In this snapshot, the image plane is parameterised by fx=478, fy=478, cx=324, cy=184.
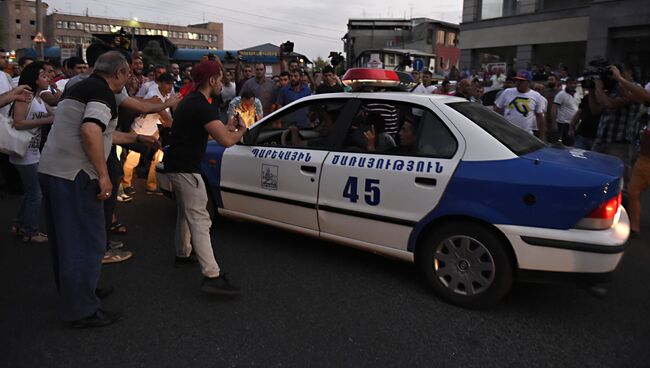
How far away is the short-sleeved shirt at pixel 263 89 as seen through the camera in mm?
8484

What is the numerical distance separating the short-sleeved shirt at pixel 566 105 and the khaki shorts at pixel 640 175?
4.40 meters

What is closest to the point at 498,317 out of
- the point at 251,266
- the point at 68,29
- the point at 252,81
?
the point at 251,266

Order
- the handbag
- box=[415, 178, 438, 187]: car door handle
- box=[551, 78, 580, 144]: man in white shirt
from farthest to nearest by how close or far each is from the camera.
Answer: box=[551, 78, 580, 144]: man in white shirt
the handbag
box=[415, 178, 438, 187]: car door handle

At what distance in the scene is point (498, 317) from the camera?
10.6 ft

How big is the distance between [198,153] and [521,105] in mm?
4955

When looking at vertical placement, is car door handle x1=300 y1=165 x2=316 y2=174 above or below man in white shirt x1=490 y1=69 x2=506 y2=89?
below

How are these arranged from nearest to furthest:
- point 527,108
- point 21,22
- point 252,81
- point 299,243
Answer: point 299,243 < point 527,108 < point 252,81 < point 21,22

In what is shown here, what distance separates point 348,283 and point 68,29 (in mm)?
114802

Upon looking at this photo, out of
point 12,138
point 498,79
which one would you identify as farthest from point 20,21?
point 12,138

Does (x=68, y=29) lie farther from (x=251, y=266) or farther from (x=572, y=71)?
(x=251, y=266)

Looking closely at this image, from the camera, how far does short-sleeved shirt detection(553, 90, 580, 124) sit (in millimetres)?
8984

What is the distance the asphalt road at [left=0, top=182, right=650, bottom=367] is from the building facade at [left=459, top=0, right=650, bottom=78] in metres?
16.9

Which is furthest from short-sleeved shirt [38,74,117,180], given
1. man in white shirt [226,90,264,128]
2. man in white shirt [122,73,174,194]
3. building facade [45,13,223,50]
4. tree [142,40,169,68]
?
building facade [45,13,223,50]

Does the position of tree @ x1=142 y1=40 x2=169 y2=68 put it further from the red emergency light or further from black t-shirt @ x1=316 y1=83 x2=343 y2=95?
the red emergency light
